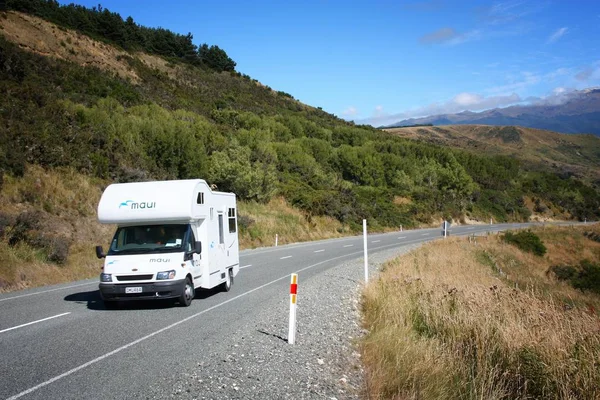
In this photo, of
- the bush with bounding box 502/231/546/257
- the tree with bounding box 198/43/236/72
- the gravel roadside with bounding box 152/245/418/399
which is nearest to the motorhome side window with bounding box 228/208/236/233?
the gravel roadside with bounding box 152/245/418/399

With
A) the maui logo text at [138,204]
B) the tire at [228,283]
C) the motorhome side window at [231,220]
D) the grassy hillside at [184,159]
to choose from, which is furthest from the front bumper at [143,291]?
the grassy hillside at [184,159]

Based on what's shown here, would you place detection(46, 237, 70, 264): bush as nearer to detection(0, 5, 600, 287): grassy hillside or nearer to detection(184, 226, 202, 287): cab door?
detection(0, 5, 600, 287): grassy hillside

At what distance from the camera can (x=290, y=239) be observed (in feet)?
114

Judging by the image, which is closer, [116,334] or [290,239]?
[116,334]

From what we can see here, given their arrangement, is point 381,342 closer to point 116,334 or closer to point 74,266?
point 116,334

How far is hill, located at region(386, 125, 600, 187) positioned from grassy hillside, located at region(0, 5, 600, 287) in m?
52.1

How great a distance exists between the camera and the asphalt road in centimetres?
578

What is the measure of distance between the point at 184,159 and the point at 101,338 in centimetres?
2713

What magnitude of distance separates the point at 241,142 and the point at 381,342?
140 ft

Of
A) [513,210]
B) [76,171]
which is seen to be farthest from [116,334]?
[513,210]

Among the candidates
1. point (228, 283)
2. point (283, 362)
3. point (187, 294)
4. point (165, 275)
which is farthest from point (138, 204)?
point (283, 362)

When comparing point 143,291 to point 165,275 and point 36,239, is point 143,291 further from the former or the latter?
point 36,239

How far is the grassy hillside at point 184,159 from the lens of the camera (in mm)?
21188

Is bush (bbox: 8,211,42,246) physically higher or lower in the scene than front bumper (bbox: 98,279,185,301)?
higher
